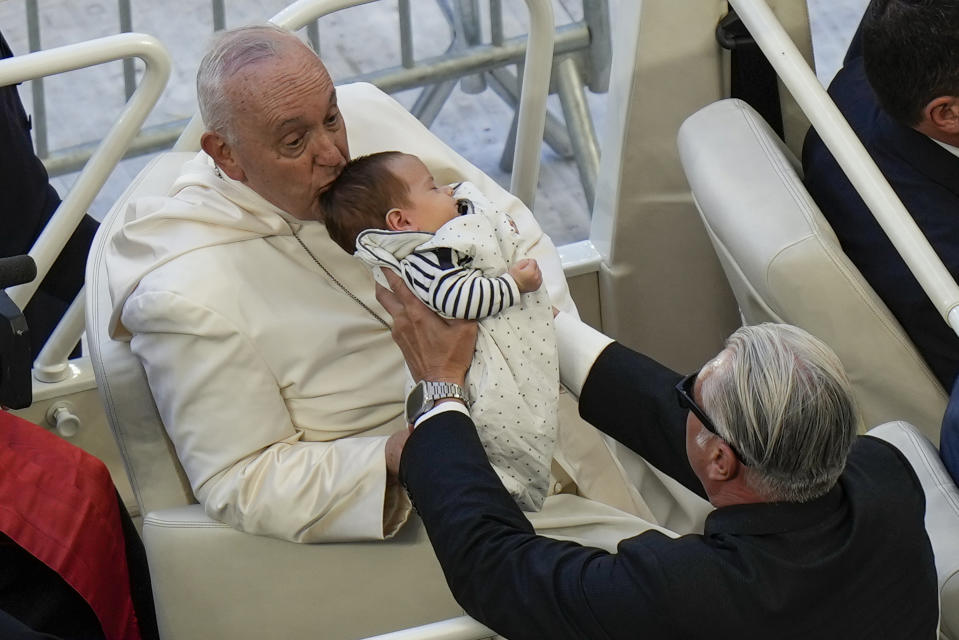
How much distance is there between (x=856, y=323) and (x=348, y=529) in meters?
0.87

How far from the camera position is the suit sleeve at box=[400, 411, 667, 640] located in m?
1.50

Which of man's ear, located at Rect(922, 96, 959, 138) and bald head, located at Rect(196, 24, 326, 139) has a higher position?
bald head, located at Rect(196, 24, 326, 139)

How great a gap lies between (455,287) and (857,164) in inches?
26.3

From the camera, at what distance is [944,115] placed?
2.16 m

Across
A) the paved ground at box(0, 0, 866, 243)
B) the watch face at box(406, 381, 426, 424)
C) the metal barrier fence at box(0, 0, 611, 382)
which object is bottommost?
the paved ground at box(0, 0, 866, 243)

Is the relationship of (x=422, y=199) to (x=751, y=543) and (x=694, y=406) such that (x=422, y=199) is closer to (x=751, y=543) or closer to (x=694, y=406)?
(x=694, y=406)

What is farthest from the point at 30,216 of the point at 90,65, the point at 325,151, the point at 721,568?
the point at 721,568

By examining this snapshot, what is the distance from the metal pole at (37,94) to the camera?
370 cm

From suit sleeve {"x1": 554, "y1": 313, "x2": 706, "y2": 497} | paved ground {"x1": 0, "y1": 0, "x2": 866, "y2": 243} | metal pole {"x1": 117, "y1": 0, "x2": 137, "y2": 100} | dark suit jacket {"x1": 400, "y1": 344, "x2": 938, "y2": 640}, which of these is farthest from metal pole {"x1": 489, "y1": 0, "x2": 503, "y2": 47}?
dark suit jacket {"x1": 400, "y1": 344, "x2": 938, "y2": 640}

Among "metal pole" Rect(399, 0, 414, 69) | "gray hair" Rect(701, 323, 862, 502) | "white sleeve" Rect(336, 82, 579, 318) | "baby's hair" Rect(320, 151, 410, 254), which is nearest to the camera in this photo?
"gray hair" Rect(701, 323, 862, 502)

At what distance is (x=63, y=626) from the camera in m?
1.96

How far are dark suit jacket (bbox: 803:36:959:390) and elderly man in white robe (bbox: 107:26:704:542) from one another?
0.60m

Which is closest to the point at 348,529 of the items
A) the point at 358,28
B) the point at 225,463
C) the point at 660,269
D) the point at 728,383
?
the point at 225,463

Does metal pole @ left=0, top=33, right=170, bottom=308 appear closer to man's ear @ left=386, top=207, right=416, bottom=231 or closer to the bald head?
the bald head
